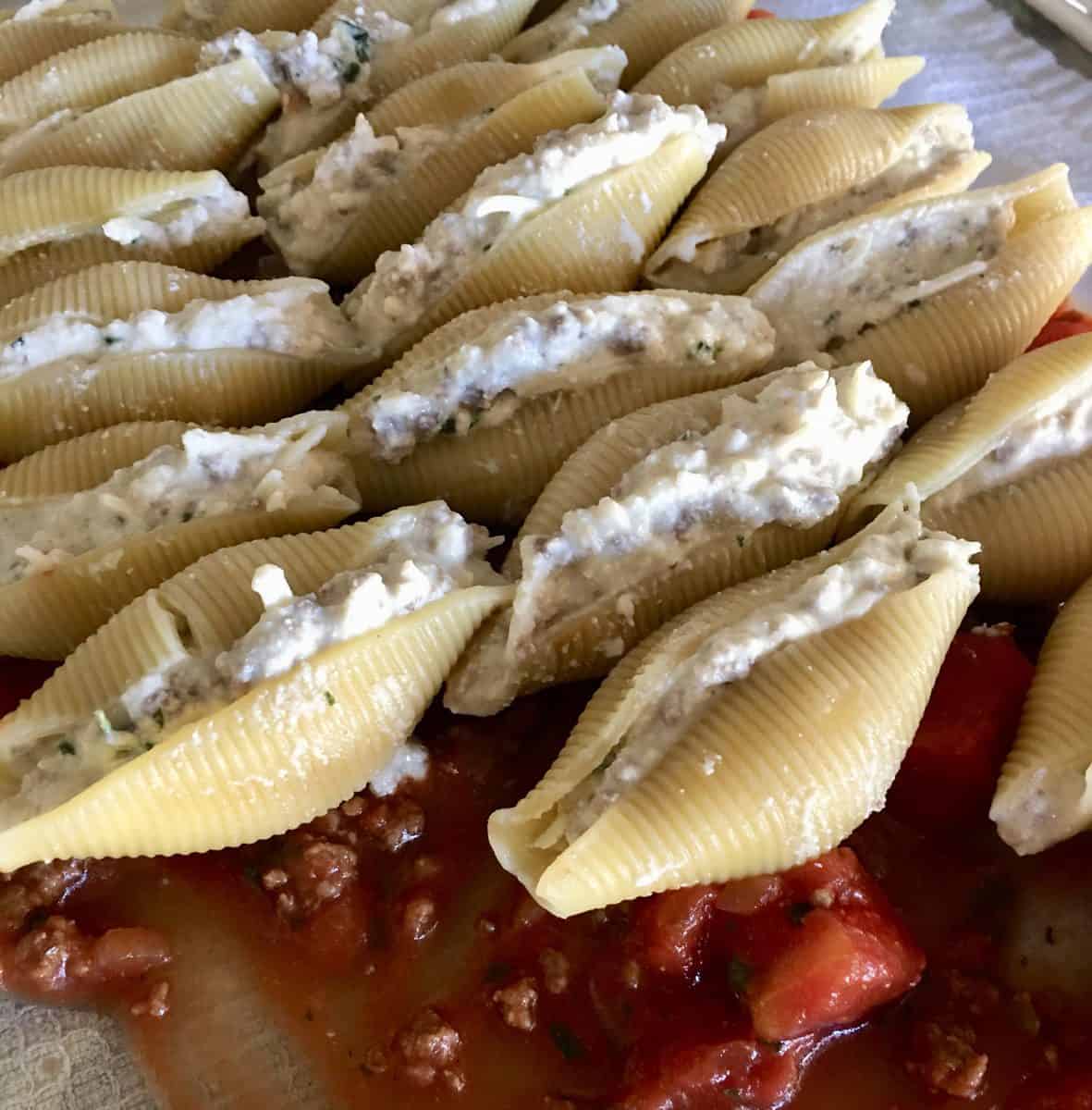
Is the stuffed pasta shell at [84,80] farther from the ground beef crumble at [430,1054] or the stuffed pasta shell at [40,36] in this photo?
the ground beef crumble at [430,1054]

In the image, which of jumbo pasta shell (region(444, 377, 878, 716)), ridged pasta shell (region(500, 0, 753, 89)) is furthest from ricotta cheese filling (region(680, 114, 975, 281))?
ridged pasta shell (region(500, 0, 753, 89))

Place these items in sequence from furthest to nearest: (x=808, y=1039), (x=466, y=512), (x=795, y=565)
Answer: (x=466, y=512) → (x=795, y=565) → (x=808, y=1039)

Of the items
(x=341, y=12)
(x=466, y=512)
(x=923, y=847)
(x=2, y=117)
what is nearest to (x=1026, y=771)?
(x=923, y=847)

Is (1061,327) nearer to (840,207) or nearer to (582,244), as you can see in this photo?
(840,207)

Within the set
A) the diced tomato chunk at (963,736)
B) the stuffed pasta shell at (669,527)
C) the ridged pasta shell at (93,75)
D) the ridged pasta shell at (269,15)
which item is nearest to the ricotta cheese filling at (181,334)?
the stuffed pasta shell at (669,527)

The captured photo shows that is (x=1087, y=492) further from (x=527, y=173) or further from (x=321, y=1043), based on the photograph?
(x=321, y=1043)
